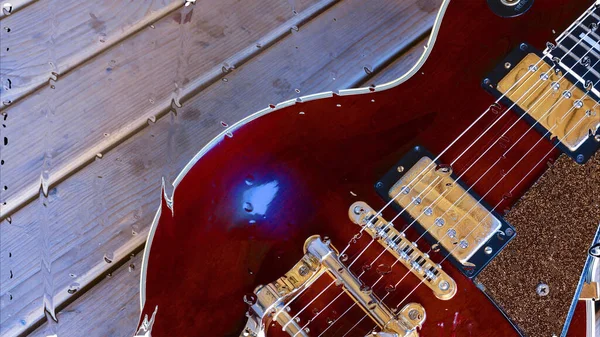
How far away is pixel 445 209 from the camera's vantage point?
98 cm

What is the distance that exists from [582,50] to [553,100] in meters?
0.10

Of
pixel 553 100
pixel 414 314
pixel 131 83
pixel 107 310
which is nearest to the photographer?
pixel 414 314

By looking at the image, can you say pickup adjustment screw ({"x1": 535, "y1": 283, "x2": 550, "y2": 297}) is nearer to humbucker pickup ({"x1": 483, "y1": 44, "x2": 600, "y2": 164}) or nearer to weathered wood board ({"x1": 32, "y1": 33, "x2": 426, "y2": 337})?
humbucker pickup ({"x1": 483, "y1": 44, "x2": 600, "y2": 164})

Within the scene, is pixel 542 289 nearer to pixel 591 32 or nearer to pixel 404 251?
pixel 404 251

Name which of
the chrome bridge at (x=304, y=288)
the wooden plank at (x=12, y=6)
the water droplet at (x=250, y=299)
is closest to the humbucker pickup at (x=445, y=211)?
the chrome bridge at (x=304, y=288)

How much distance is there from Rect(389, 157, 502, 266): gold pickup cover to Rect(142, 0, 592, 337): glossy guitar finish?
2 cm

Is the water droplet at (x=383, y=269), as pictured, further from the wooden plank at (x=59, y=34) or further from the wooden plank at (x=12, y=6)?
the wooden plank at (x=12, y=6)

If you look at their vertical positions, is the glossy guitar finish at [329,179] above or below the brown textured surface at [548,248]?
above

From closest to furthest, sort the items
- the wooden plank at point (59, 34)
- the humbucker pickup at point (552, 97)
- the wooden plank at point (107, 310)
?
the humbucker pickup at point (552, 97), the wooden plank at point (107, 310), the wooden plank at point (59, 34)

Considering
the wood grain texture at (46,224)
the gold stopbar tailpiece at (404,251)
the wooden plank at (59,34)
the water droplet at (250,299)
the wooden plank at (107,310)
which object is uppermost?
the wooden plank at (59,34)

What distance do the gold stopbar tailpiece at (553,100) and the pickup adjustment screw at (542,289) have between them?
22cm

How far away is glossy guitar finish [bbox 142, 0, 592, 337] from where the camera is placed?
3.03 feet

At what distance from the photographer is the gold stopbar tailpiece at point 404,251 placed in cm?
93

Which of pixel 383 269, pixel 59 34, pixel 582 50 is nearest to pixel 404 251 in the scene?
pixel 383 269
